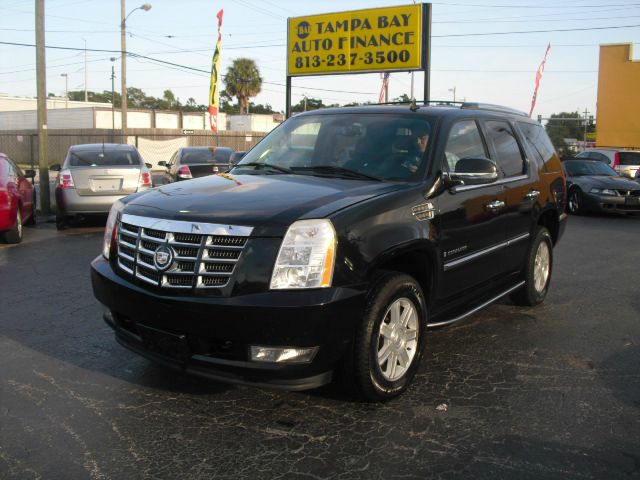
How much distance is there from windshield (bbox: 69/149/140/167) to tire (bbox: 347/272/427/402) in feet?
29.3

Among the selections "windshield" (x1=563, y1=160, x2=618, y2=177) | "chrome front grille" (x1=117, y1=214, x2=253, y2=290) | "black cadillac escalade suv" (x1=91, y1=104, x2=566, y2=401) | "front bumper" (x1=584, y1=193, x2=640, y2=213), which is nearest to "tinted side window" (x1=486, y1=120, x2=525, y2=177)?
"black cadillac escalade suv" (x1=91, y1=104, x2=566, y2=401)

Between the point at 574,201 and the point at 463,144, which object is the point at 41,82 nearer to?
the point at 463,144

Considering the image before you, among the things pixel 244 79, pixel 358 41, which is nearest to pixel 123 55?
pixel 358 41

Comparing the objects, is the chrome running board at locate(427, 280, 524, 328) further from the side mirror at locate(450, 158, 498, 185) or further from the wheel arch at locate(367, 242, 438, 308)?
the side mirror at locate(450, 158, 498, 185)

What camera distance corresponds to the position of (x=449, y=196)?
4.45 meters

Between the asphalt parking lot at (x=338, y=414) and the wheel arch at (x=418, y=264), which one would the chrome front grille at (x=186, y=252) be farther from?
the wheel arch at (x=418, y=264)

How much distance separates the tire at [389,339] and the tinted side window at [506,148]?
1.90 meters

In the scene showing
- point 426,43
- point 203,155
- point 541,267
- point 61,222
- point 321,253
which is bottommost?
point 61,222

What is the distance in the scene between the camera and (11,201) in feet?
31.1

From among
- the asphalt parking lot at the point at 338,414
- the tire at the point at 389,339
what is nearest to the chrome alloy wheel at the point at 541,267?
the asphalt parking lot at the point at 338,414

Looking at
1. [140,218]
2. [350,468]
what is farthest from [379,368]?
[140,218]

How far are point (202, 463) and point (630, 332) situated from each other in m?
3.98

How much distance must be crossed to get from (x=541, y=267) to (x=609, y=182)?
9.56 m

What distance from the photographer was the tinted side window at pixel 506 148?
541 centimetres
